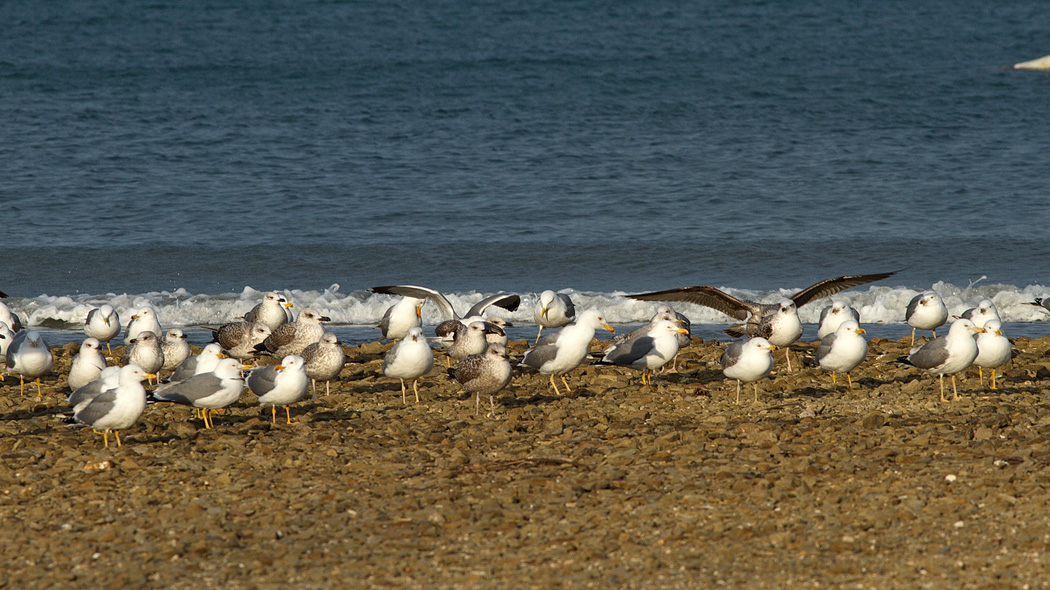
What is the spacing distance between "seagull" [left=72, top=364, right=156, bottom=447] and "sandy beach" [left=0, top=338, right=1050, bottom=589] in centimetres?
18

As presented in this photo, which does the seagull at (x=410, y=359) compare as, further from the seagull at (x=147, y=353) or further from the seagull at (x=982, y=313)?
the seagull at (x=982, y=313)

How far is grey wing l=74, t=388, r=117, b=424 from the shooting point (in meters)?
7.94

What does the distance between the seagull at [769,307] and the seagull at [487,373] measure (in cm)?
307

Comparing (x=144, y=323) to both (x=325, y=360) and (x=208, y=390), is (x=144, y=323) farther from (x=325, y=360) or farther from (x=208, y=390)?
(x=208, y=390)

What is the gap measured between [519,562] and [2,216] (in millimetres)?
20582

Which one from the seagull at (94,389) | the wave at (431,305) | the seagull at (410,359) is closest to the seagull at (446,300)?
the wave at (431,305)

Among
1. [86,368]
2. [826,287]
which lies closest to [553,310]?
[826,287]

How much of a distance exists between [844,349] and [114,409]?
595 cm

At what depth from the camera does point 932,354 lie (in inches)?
368

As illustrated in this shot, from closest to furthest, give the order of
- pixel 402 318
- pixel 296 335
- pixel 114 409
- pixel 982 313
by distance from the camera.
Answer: pixel 114 409 → pixel 296 335 → pixel 982 313 → pixel 402 318

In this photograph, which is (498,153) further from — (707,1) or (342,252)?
(707,1)

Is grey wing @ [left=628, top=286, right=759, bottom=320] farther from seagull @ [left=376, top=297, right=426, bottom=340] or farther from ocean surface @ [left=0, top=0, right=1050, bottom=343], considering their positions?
seagull @ [left=376, top=297, right=426, bottom=340]

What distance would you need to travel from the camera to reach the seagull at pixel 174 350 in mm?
10562

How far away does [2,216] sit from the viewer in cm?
2297
